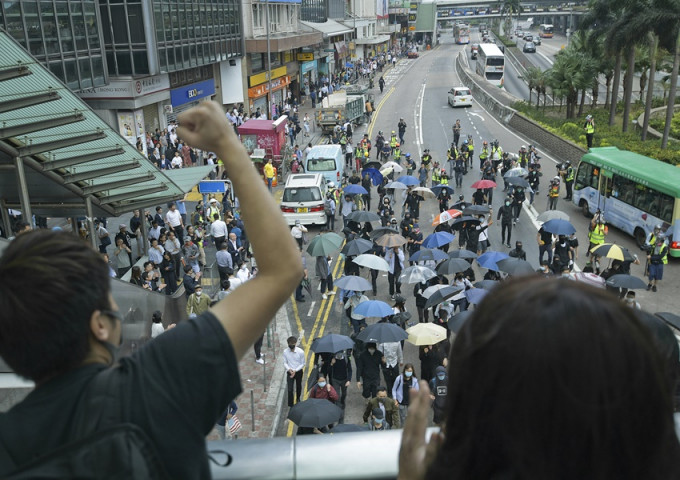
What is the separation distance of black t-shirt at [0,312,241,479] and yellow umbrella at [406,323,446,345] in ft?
33.2

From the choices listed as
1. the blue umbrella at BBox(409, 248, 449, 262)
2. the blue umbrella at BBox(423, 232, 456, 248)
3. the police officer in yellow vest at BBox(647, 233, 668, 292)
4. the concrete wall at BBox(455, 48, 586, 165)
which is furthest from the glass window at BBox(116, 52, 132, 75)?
the police officer in yellow vest at BBox(647, 233, 668, 292)

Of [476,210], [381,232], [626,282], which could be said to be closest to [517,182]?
[476,210]

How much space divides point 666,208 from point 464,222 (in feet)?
19.5

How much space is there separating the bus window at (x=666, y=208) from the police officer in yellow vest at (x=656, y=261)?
2.09 metres

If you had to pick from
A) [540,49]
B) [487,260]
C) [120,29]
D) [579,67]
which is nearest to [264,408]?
[487,260]

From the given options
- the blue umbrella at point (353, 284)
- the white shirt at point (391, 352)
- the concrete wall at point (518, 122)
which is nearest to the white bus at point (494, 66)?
A: the concrete wall at point (518, 122)

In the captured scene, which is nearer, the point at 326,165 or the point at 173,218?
the point at 173,218

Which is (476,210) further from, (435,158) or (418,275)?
(435,158)

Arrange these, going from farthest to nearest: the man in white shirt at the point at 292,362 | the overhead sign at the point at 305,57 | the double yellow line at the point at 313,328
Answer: the overhead sign at the point at 305,57
the double yellow line at the point at 313,328
the man in white shirt at the point at 292,362

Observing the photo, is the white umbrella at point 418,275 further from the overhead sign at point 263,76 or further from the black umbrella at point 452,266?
the overhead sign at point 263,76

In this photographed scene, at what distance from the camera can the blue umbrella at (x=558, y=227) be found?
17094 mm

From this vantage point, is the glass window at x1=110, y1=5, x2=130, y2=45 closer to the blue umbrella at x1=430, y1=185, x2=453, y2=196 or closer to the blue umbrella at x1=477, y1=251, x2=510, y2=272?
the blue umbrella at x1=430, y1=185, x2=453, y2=196

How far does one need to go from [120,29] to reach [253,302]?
111 ft

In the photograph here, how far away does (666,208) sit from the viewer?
18953mm
